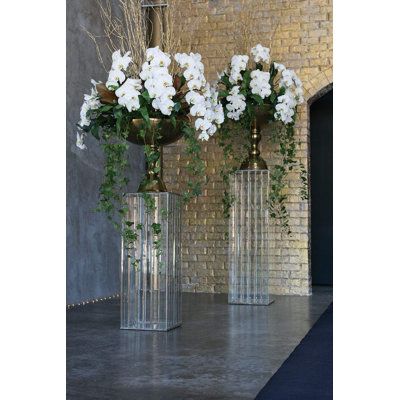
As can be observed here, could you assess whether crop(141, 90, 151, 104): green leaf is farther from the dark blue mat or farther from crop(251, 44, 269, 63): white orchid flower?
crop(251, 44, 269, 63): white orchid flower

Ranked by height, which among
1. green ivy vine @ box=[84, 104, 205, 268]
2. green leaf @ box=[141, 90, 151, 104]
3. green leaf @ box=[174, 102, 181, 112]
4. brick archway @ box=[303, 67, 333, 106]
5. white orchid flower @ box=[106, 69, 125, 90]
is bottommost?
green ivy vine @ box=[84, 104, 205, 268]

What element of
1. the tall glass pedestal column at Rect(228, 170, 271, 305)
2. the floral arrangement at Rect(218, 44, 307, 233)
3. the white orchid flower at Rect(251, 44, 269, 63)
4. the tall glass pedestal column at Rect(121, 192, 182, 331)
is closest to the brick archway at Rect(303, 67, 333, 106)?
the floral arrangement at Rect(218, 44, 307, 233)

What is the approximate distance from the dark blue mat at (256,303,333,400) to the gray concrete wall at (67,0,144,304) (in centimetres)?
216

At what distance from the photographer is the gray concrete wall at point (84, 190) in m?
5.08

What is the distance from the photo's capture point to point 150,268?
3807 millimetres

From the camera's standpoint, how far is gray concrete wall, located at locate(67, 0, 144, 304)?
200 inches

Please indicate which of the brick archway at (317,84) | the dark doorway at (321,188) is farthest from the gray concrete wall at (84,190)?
the dark doorway at (321,188)

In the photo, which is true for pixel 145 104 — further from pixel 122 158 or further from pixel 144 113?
pixel 122 158

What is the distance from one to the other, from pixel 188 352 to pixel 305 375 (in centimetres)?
70

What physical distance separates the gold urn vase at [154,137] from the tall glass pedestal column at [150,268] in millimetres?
81

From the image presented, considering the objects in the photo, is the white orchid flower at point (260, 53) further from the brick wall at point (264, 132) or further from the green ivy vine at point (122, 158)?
the green ivy vine at point (122, 158)

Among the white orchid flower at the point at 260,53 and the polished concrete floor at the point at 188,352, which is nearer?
the polished concrete floor at the point at 188,352
